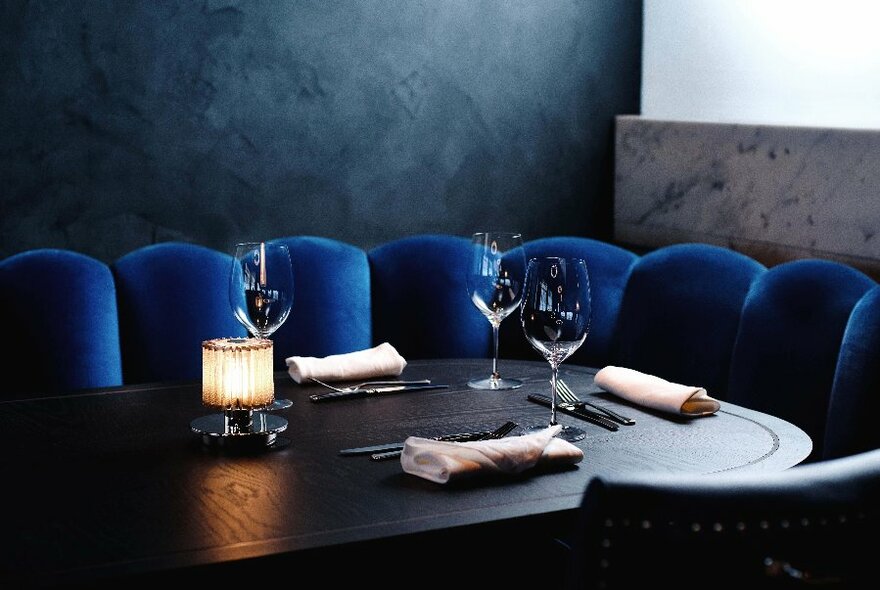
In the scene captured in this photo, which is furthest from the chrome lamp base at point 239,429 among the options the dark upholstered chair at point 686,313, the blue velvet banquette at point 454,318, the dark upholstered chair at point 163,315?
the dark upholstered chair at point 686,313

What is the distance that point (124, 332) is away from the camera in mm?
2811

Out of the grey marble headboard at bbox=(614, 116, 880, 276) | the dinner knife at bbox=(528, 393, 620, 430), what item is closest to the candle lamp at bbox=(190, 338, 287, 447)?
the dinner knife at bbox=(528, 393, 620, 430)

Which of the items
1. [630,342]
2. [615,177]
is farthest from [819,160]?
[615,177]

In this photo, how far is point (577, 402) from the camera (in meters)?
1.84

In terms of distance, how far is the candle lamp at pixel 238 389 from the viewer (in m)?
1.54

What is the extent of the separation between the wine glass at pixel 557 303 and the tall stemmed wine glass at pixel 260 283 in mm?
379

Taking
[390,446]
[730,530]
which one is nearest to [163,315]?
[390,446]

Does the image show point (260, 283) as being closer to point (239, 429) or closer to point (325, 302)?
point (239, 429)

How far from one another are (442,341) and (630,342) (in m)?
0.52

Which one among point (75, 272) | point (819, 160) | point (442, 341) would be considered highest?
point (819, 160)

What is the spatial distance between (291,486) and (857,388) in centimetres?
133

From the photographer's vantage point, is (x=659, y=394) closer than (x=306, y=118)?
Yes

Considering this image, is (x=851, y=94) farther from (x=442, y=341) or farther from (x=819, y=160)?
(x=442, y=341)

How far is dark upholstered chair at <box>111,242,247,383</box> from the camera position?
110 inches
